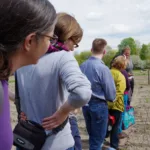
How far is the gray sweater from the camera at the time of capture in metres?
1.83

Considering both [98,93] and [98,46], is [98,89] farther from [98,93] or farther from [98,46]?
[98,46]

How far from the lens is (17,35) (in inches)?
41.0

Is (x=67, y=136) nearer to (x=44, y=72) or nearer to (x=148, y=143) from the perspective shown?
(x=44, y=72)

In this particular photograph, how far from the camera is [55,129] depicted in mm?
1926

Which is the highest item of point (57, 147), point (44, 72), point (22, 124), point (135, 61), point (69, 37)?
point (69, 37)

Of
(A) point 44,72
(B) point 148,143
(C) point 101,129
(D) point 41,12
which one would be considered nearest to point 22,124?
(A) point 44,72

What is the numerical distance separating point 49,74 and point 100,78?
83.7 inches

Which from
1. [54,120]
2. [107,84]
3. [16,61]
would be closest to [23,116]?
[54,120]

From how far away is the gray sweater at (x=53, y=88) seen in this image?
183 cm

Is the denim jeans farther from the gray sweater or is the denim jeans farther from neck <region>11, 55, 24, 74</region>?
neck <region>11, 55, 24, 74</region>

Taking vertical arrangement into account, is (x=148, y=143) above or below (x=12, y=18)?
below

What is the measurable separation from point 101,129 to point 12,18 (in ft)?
10.6

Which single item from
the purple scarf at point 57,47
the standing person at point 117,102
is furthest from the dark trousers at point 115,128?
the purple scarf at point 57,47

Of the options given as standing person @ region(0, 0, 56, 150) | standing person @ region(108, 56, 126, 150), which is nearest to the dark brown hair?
standing person @ region(0, 0, 56, 150)
